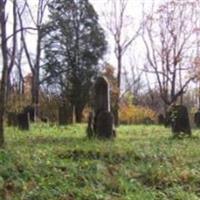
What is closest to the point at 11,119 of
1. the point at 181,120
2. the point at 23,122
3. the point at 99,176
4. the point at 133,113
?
the point at 23,122

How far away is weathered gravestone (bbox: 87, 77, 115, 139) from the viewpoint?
721 inches

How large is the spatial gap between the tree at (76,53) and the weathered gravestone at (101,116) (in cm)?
2605

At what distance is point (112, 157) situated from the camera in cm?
1188

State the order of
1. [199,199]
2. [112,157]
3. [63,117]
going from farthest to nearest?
[63,117]
[112,157]
[199,199]

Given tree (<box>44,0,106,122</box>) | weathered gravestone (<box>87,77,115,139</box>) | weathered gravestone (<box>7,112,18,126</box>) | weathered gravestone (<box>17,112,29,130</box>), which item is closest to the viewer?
weathered gravestone (<box>87,77,115,139</box>)

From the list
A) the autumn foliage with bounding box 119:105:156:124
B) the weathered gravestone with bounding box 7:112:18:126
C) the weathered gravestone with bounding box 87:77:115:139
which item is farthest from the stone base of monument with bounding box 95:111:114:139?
the autumn foliage with bounding box 119:105:156:124

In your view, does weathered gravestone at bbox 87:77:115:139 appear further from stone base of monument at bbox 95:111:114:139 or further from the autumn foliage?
the autumn foliage

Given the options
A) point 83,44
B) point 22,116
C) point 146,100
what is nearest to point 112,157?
point 22,116

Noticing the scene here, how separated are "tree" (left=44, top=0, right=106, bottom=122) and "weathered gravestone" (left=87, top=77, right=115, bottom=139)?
2605 centimetres

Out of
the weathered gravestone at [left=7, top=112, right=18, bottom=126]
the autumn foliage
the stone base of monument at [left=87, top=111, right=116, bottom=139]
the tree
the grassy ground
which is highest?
the tree

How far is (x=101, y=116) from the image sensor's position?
18.7 meters

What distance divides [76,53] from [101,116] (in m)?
29.5

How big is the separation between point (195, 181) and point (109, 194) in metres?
1.80

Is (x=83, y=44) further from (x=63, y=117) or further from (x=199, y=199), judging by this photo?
(x=199, y=199)
